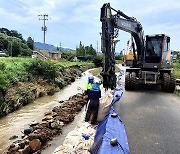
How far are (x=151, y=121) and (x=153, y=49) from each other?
319 inches

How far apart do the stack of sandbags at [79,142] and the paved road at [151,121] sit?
1.15m

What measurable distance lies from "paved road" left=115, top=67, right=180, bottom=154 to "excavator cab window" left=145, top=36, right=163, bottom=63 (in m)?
2.47

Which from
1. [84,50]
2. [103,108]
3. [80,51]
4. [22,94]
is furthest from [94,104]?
[80,51]

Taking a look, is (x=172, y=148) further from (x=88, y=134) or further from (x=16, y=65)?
(x=16, y=65)

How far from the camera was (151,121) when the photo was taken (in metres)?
9.82

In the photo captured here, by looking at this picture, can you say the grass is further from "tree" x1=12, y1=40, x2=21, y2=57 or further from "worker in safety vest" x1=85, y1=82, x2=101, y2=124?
"tree" x1=12, y1=40, x2=21, y2=57

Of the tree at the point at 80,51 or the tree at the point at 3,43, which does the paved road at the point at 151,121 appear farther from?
the tree at the point at 80,51

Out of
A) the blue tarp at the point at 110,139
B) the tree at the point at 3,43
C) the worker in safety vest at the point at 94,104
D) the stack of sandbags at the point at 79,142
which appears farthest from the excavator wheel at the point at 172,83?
the tree at the point at 3,43

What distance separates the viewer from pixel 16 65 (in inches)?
886

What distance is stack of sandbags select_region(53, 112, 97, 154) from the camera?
6.75 meters

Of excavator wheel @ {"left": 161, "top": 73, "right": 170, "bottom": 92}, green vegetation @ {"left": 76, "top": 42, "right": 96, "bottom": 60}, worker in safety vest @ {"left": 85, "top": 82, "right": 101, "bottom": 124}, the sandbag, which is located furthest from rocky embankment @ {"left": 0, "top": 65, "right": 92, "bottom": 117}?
green vegetation @ {"left": 76, "top": 42, "right": 96, "bottom": 60}

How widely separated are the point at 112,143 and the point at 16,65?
59.9 feet

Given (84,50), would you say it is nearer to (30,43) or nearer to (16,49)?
(30,43)

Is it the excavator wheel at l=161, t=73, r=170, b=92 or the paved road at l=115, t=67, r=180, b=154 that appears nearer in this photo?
the paved road at l=115, t=67, r=180, b=154
